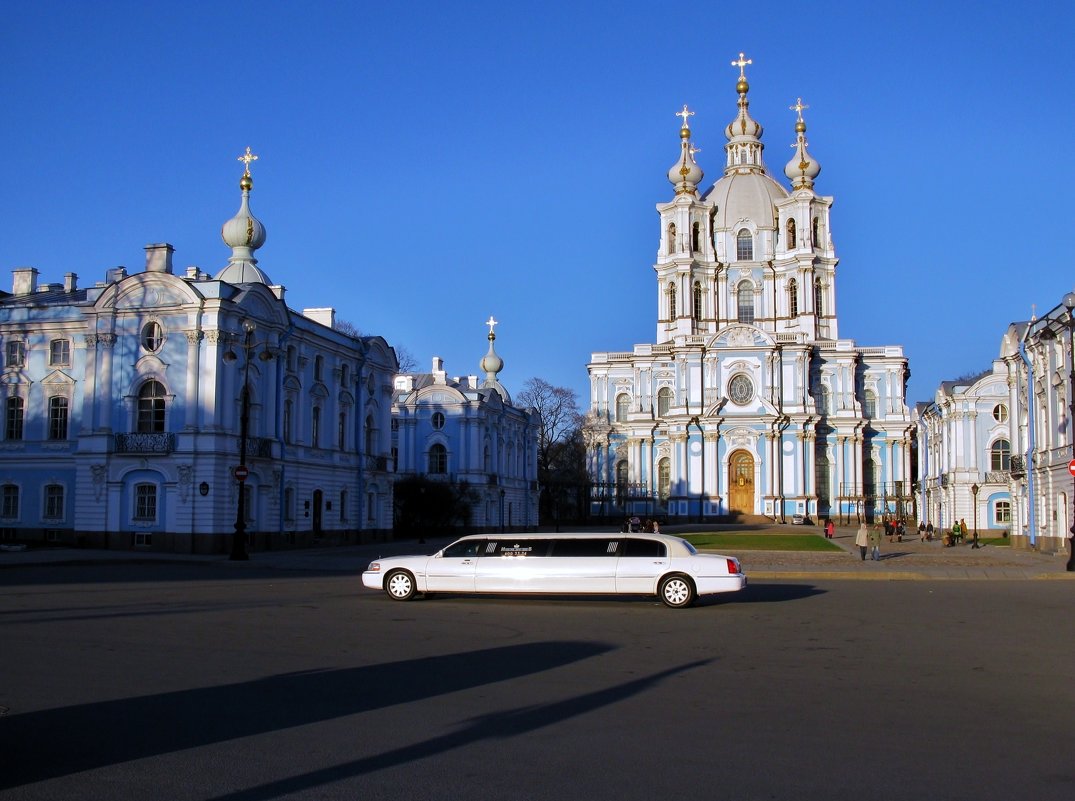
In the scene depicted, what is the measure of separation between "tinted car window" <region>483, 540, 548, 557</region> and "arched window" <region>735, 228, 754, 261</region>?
7863cm

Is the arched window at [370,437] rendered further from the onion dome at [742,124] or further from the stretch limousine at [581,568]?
the onion dome at [742,124]

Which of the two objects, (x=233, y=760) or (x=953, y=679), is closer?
(x=233, y=760)

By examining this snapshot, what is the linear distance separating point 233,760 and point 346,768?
84cm

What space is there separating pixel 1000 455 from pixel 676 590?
4786 centimetres

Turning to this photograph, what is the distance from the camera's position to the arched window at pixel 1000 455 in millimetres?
61406

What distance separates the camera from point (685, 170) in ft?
318

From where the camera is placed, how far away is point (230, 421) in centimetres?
4194

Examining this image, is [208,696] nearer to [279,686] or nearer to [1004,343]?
[279,686]

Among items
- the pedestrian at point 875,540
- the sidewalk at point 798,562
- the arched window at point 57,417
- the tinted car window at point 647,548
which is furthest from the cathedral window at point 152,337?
the tinted car window at point 647,548

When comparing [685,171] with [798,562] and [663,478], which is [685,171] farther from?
[798,562]

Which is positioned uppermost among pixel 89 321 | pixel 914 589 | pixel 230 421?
pixel 89 321

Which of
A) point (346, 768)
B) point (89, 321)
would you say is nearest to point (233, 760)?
point (346, 768)

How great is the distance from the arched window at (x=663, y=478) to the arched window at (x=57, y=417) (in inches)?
2096

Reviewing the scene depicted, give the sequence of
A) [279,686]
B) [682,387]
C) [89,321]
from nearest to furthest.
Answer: [279,686] → [89,321] → [682,387]
